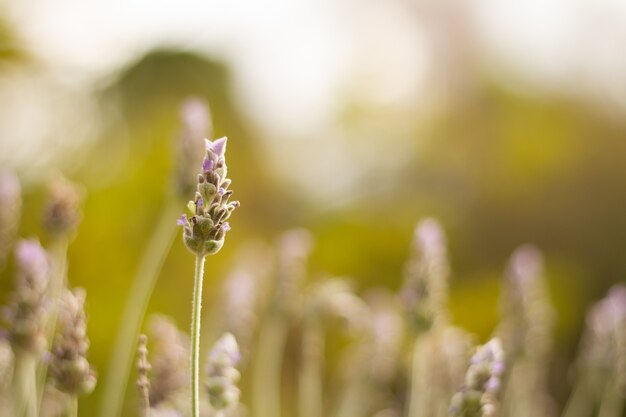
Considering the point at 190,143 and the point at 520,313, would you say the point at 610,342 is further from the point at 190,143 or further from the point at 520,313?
the point at 190,143

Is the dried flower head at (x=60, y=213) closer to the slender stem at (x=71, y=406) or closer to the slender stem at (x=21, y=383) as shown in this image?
the slender stem at (x=21, y=383)

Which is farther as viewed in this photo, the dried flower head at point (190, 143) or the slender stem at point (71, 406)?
the dried flower head at point (190, 143)

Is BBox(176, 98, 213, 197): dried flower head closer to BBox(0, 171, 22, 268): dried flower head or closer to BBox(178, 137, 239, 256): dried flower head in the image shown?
BBox(0, 171, 22, 268): dried flower head

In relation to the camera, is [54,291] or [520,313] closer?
[54,291]

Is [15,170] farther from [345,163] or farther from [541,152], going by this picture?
[541,152]

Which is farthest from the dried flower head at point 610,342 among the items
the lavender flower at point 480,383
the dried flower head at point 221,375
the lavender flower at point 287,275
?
the dried flower head at point 221,375

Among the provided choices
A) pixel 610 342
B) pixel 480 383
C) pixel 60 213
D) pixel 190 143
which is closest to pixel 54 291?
pixel 60 213
